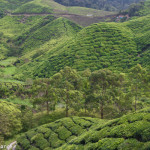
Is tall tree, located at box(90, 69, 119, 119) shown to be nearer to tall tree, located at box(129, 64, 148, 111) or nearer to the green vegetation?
tall tree, located at box(129, 64, 148, 111)

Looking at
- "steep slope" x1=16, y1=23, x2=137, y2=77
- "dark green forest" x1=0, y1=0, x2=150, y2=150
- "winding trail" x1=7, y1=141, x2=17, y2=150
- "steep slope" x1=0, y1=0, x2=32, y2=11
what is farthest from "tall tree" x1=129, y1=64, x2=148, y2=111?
"steep slope" x1=0, y1=0, x2=32, y2=11

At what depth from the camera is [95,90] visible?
30.5 meters

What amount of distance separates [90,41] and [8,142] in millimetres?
50558

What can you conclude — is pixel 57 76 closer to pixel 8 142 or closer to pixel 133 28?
pixel 8 142

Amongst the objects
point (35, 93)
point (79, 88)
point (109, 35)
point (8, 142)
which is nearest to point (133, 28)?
point (109, 35)

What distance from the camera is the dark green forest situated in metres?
16.4

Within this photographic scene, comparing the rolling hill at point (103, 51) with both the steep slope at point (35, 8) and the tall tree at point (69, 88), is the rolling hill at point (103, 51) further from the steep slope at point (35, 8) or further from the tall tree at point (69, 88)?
the steep slope at point (35, 8)

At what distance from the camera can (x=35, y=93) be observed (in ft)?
108

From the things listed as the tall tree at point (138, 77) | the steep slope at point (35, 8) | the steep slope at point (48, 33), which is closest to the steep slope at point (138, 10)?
the steep slope at point (48, 33)

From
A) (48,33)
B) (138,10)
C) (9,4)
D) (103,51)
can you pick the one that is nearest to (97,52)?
(103,51)

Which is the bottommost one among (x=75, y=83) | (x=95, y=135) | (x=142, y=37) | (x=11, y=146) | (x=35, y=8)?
(x=11, y=146)

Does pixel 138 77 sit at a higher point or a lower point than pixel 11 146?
higher

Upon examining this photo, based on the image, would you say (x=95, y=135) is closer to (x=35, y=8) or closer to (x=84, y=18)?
(x=84, y=18)

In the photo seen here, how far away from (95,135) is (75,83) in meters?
17.9
